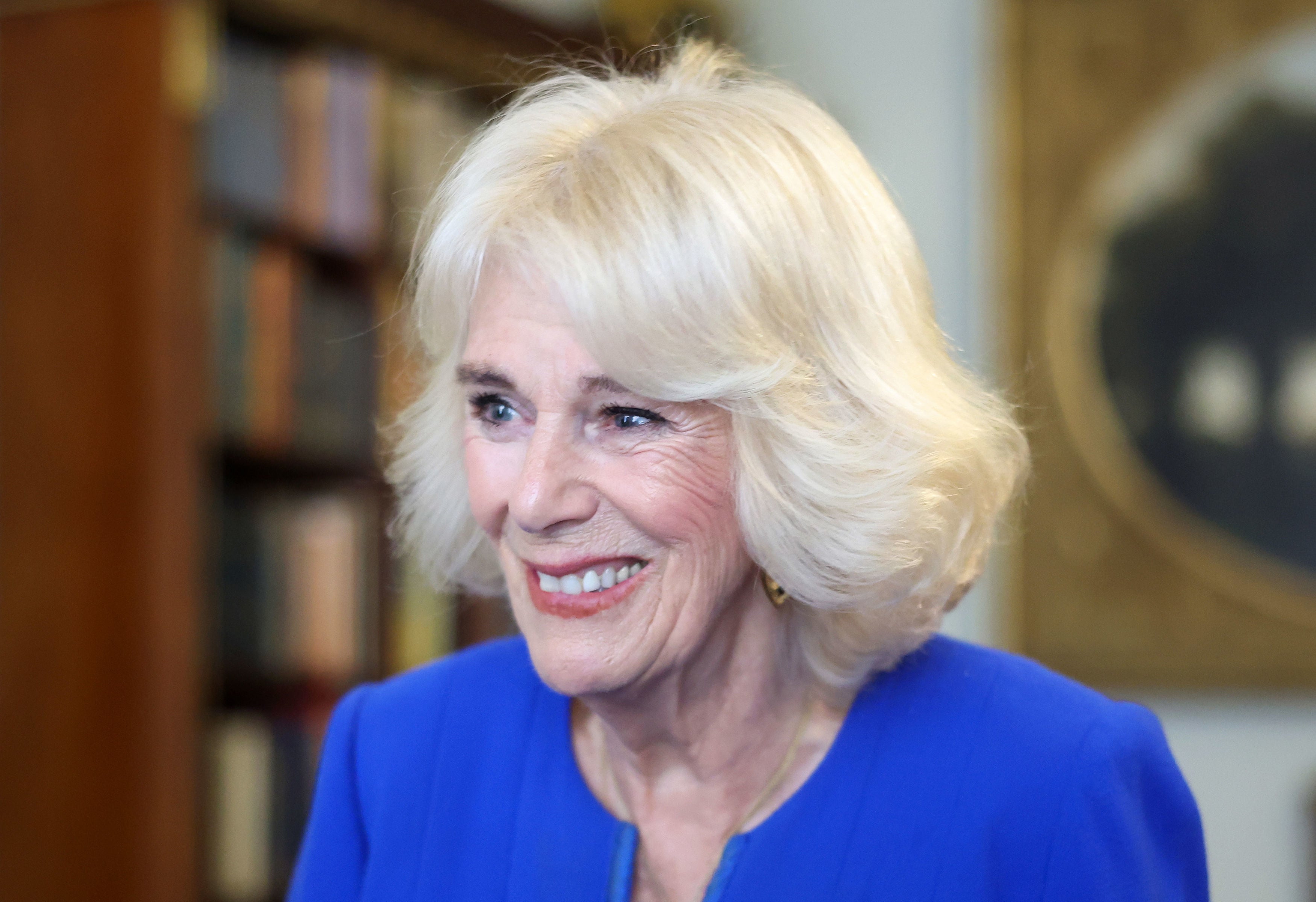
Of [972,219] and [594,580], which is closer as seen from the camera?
[594,580]

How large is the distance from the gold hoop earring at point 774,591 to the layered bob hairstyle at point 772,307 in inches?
1.3

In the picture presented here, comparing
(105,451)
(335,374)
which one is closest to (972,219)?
(335,374)

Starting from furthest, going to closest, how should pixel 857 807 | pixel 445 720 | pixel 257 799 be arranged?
pixel 257 799
pixel 445 720
pixel 857 807

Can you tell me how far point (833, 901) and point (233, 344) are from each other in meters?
1.45

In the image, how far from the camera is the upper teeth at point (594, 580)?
3.43 ft

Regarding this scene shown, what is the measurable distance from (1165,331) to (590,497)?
2494 mm

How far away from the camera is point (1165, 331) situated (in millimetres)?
3125

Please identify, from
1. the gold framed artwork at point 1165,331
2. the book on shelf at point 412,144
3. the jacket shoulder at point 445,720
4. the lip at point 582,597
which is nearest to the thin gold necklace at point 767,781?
the jacket shoulder at point 445,720

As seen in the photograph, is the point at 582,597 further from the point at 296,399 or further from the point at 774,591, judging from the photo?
the point at 296,399

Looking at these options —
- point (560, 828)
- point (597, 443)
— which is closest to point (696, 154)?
point (597, 443)

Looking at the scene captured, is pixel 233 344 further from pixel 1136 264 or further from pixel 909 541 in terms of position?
pixel 1136 264

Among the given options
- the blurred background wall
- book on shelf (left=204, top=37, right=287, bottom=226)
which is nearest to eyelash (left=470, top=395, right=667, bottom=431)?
book on shelf (left=204, top=37, right=287, bottom=226)

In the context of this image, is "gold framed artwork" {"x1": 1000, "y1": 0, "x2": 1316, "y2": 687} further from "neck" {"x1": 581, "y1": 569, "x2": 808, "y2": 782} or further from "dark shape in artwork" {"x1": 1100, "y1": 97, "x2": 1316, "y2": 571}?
"neck" {"x1": 581, "y1": 569, "x2": 808, "y2": 782}

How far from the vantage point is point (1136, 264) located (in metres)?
3.14
